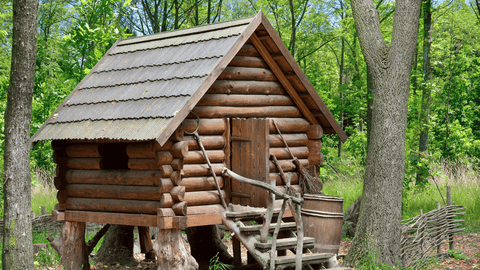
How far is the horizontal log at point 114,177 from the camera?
833 centimetres

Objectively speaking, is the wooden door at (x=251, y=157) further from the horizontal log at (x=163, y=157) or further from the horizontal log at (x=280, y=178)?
the horizontal log at (x=163, y=157)

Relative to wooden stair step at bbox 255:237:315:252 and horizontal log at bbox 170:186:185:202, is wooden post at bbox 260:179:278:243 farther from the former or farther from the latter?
horizontal log at bbox 170:186:185:202

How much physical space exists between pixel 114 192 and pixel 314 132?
13.2 ft

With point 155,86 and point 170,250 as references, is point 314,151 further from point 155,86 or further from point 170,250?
point 170,250

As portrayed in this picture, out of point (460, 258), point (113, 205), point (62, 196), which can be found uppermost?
point (62, 196)

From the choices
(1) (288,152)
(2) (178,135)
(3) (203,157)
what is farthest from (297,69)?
(2) (178,135)

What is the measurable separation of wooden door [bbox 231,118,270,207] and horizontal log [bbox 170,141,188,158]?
1.35 m

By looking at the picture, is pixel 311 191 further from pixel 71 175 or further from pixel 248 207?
pixel 71 175

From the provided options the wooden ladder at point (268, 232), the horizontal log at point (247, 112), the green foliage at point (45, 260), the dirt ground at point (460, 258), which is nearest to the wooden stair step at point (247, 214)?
the wooden ladder at point (268, 232)

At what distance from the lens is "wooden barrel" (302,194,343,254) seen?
8562 mm

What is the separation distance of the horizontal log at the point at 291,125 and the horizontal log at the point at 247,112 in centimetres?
10

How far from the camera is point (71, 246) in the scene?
9.83m

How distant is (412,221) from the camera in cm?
1021

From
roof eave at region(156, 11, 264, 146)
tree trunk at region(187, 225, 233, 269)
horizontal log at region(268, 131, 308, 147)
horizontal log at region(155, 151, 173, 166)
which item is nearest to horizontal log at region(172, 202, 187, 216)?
horizontal log at region(155, 151, 173, 166)
